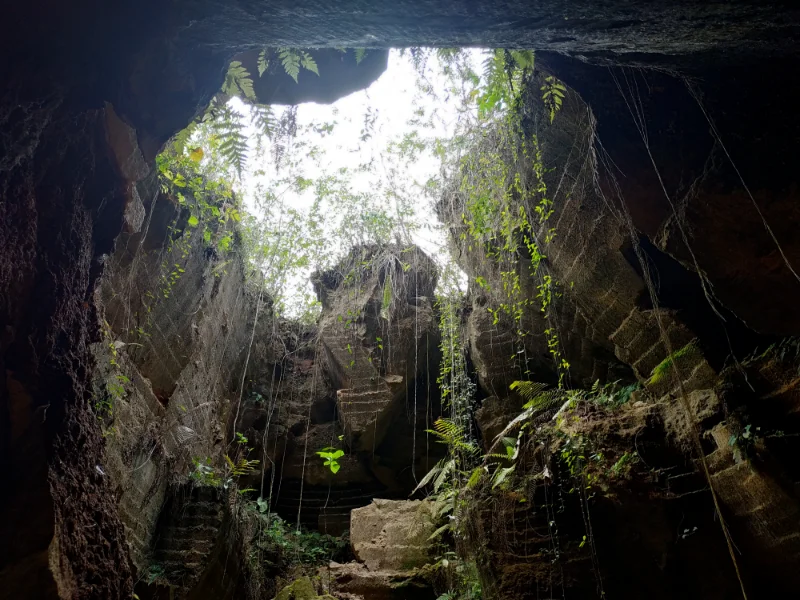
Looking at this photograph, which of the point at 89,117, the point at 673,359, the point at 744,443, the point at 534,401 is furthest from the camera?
the point at 534,401

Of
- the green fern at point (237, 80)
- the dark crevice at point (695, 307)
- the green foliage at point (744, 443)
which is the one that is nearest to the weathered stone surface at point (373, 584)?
the green foliage at point (744, 443)

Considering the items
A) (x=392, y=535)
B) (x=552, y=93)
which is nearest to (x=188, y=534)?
(x=392, y=535)

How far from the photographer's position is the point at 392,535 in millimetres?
7422

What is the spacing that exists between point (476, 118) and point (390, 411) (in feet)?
22.2

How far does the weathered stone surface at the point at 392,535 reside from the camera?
6.97 metres

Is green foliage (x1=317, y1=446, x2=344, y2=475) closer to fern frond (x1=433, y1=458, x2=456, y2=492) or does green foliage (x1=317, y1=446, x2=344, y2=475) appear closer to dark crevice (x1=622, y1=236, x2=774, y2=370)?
fern frond (x1=433, y1=458, x2=456, y2=492)

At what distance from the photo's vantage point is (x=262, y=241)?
9227 millimetres

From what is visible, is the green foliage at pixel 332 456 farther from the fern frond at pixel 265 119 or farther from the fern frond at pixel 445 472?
the fern frond at pixel 265 119

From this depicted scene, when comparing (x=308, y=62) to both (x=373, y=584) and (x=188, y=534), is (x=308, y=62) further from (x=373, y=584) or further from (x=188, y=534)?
(x=373, y=584)

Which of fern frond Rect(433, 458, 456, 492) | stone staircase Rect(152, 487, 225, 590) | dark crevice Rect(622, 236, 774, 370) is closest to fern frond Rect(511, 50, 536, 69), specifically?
dark crevice Rect(622, 236, 774, 370)

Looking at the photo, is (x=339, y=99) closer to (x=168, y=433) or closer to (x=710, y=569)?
(x=168, y=433)

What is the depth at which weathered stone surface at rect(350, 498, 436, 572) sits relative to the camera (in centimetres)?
697

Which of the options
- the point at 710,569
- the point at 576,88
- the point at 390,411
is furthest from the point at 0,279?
the point at 390,411

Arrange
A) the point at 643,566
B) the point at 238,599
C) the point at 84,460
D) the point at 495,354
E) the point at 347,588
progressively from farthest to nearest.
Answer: the point at 495,354 < the point at 347,588 < the point at 238,599 < the point at 643,566 < the point at 84,460
